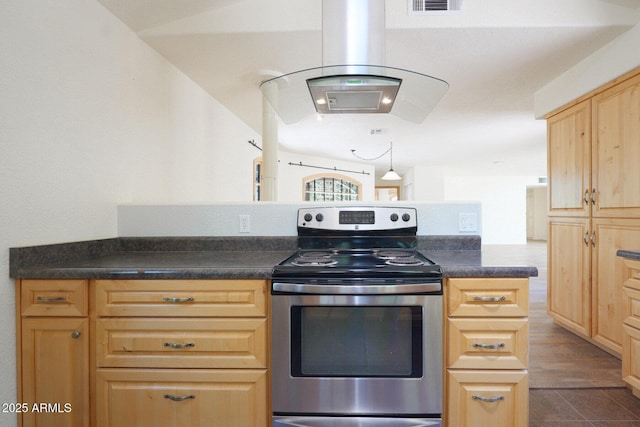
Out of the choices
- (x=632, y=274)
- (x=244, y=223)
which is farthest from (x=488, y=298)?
(x=244, y=223)

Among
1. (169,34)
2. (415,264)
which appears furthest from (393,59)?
(415,264)

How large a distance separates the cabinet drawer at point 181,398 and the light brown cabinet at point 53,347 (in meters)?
0.11

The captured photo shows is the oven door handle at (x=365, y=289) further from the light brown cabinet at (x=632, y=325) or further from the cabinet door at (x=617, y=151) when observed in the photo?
the cabinet door at (x=617, y=151)

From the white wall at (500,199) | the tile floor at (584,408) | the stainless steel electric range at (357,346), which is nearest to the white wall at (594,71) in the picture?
the tile floor at (584,408)

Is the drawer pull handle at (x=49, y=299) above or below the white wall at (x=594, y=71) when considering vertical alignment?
below

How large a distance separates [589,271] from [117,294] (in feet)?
10.9

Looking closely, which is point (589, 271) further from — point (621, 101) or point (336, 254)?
point (336, 254)

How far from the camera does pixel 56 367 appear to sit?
141 cm

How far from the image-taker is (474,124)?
5066 mm

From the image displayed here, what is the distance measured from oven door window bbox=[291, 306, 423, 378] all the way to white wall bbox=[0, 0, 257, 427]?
3.93 feet

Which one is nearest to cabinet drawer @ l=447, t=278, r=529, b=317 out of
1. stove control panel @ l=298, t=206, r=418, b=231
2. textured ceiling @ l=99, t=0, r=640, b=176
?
stove control panel @ l=298, t=206, r=418, b=231

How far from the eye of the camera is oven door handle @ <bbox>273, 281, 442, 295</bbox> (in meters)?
1.38

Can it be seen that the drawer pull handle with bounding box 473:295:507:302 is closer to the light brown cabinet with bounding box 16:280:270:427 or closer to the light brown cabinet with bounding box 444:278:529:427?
the light brown cabinet with bounding box 444:278:529:427

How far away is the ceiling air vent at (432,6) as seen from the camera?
2279 mm
